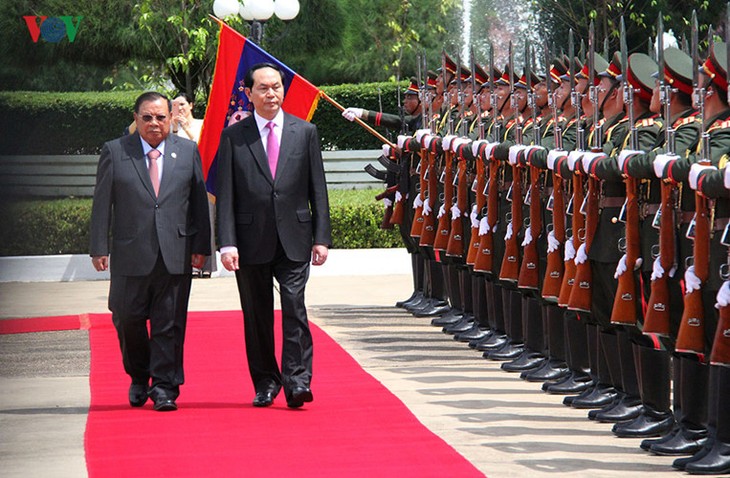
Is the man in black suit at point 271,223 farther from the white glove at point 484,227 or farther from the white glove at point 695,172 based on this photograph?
the white glove at point 695,172

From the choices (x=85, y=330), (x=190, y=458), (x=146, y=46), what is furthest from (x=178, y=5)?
(x=190, y=458)

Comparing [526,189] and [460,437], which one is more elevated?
[526,189]

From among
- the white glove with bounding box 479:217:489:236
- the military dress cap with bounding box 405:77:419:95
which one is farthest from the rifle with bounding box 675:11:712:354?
the military dress cap with bounding box 405:77:419:95

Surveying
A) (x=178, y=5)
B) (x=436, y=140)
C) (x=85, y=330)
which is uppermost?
(x=178, y=5)

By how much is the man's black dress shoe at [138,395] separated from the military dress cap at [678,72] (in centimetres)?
275

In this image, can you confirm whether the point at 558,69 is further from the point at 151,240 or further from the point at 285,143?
the point at 151,240

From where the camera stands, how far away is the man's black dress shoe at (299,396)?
6.17 metres

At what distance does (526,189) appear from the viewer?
7684 millimetres

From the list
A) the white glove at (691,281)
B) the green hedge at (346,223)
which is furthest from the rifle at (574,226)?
the green hedge at (346,223)

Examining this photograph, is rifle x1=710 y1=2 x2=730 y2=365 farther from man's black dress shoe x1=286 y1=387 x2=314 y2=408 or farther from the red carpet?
man's black dress shoe x1=286 y1=387 x2=314 y2=408

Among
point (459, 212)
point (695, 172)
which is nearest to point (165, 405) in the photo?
point (695, 172)

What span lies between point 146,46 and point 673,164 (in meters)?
14.6

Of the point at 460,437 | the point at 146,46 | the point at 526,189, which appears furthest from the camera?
the point at 146,46

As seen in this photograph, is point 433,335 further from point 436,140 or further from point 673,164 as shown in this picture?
point 673,164
